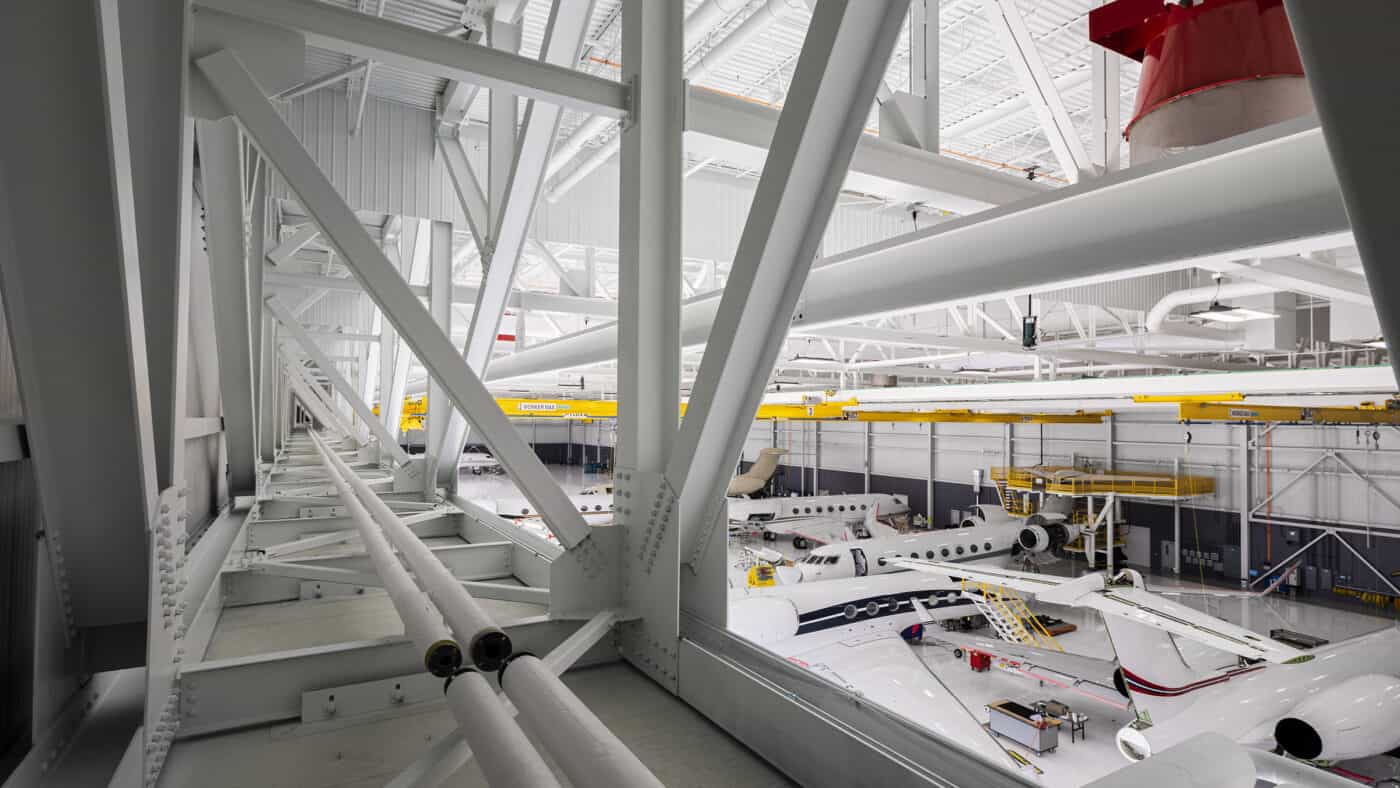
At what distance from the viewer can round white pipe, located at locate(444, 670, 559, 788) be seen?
49.9 inches

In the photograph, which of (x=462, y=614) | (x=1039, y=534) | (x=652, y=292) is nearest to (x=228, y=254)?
(x=652, y=292)

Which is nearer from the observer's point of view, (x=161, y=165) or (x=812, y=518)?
(x=161, y=165)

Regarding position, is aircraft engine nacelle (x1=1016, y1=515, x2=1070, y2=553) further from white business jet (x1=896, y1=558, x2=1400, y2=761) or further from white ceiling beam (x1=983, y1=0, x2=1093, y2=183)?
white ceiling beam (x1=983, y1=0, x2=1093, y2=183)

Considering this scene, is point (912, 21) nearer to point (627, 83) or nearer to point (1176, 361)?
point (627, 83)

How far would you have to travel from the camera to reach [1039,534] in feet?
71.6

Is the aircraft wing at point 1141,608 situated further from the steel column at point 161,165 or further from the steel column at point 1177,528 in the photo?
the steel column at point 1177,528

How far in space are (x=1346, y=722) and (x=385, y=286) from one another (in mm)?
11626

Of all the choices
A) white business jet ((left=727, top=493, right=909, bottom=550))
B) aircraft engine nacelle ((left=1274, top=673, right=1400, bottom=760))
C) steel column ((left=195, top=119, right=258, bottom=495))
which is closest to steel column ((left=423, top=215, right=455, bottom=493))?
steel column ((left=195, top=119, right=258, bottom=495))

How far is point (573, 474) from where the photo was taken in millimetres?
49250

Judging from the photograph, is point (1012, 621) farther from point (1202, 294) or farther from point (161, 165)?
point (161, 165)

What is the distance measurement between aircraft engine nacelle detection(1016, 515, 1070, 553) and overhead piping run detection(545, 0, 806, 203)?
18.2 m

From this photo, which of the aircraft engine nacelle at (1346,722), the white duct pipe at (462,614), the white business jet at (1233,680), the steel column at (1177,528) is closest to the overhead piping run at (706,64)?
the white duct pipe at (462,614)

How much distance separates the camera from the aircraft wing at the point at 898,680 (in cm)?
1167

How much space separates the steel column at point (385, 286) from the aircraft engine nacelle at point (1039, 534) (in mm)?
21638
